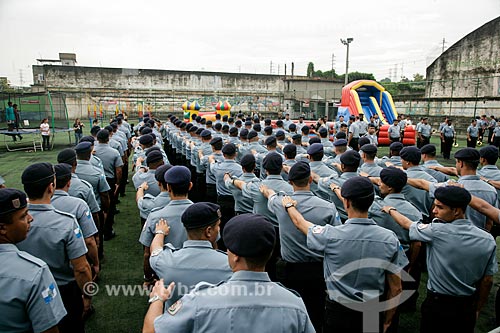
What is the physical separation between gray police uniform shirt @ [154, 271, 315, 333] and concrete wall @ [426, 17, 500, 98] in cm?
2579

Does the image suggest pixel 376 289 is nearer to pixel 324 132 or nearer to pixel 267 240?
pixel 267 240

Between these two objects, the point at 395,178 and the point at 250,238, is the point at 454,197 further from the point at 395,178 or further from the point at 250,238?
the point at 250,238

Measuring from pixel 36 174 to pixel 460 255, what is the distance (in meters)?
3.44

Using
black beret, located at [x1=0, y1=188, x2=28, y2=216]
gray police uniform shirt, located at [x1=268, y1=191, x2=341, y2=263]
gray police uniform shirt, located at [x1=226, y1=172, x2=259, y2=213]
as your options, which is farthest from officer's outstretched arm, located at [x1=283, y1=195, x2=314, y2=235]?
black beret, located at [x1=0, y1=188, x2=28, y2=216]

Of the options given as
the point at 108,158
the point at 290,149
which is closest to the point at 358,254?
the point at 290,149

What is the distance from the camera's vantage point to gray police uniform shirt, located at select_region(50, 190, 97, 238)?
10.8ft

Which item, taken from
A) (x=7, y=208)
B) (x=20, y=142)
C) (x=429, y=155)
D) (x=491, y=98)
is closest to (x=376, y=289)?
(x=7, y=208)

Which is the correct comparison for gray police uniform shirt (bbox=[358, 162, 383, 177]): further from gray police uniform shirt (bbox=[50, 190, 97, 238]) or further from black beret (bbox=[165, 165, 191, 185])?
gray police uniform shirt (bbox=[50, 190, 97, 238])

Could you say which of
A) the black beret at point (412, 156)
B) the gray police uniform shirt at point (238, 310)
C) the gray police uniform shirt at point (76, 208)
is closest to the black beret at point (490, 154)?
the black beret at point (412, 156)

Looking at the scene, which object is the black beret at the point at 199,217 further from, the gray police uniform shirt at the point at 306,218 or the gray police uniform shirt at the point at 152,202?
the gray police uniform shirt at the point at 152,202

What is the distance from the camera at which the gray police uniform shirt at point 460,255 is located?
8.90ft

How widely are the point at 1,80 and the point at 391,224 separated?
155ft

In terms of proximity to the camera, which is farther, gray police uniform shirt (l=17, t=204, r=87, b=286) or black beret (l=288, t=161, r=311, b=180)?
black beret (l=288, t=161, r=311, b=180)

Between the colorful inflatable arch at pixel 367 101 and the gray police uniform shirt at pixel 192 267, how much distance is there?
18.2 m
